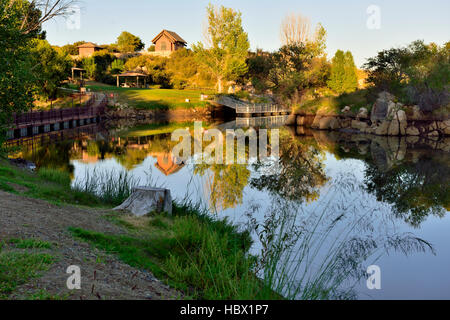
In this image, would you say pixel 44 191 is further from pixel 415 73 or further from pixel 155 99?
pixel 155 99

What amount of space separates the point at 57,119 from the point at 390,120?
2669cm

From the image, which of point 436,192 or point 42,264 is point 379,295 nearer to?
point 42,264

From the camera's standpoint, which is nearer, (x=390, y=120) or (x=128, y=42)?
(x=390, y=120)

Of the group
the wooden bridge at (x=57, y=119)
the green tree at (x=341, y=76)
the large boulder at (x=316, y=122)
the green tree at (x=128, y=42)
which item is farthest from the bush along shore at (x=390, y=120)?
the green tree at (x=128, y=42)

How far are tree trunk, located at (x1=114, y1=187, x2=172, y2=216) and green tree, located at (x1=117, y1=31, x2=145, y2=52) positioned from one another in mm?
71715

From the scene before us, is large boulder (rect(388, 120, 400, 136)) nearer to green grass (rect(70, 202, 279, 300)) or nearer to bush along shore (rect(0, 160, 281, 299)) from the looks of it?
bush along shore (rect(0, 160, 281, 299))

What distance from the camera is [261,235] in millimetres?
8555

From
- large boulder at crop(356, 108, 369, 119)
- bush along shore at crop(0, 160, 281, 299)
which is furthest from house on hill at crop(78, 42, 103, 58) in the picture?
bush along shore at crop(0, 160, 281, 299)

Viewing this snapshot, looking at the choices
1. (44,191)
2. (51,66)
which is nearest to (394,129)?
(44,191)

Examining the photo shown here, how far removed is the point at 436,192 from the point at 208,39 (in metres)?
54.8

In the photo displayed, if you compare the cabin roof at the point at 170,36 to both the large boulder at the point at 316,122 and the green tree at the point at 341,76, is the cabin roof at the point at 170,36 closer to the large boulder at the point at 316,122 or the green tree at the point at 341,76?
the green tree at the point at 341,76

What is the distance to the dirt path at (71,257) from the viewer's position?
4484 millimetres

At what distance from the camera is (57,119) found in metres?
32.8
